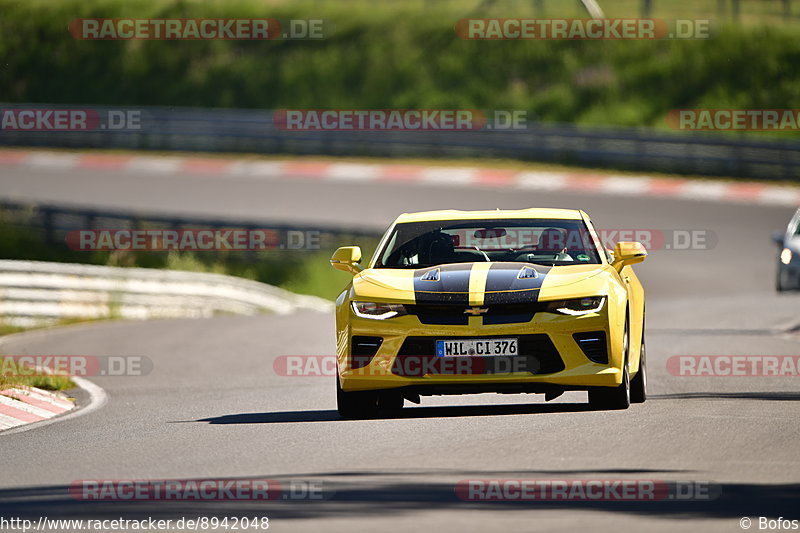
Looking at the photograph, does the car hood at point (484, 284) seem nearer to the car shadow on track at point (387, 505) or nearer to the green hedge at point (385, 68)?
the car shadow on track at point (387, 505)

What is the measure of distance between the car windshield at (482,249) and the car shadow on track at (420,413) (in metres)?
1.06

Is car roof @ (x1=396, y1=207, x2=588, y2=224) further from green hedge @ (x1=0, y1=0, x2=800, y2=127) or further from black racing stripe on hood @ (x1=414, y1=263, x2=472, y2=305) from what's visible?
green hedge @ (x1=0, y1=0, x2=800, y2=127)

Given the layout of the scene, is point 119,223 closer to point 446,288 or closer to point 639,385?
point 639,385

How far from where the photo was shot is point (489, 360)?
10.0 metres

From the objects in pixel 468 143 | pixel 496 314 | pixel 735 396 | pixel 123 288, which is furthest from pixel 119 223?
pixel 496 314

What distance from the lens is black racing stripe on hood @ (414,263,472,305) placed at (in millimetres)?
10125

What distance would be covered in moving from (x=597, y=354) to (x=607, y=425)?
0.48 m

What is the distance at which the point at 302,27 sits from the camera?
50.3m

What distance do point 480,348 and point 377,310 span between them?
2.47 ft

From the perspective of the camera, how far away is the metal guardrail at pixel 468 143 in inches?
1393

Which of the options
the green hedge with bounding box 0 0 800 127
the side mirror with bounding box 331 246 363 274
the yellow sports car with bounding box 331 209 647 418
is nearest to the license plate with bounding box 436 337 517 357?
the yellow sports car with bounding box 331 209 647 418

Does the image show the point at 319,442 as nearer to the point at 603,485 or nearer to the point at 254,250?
the point at 603,485

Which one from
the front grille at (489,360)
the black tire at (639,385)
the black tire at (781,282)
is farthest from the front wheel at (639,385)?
the black tire at (781,282)

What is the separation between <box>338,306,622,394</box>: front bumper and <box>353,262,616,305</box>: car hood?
6.0 inches
